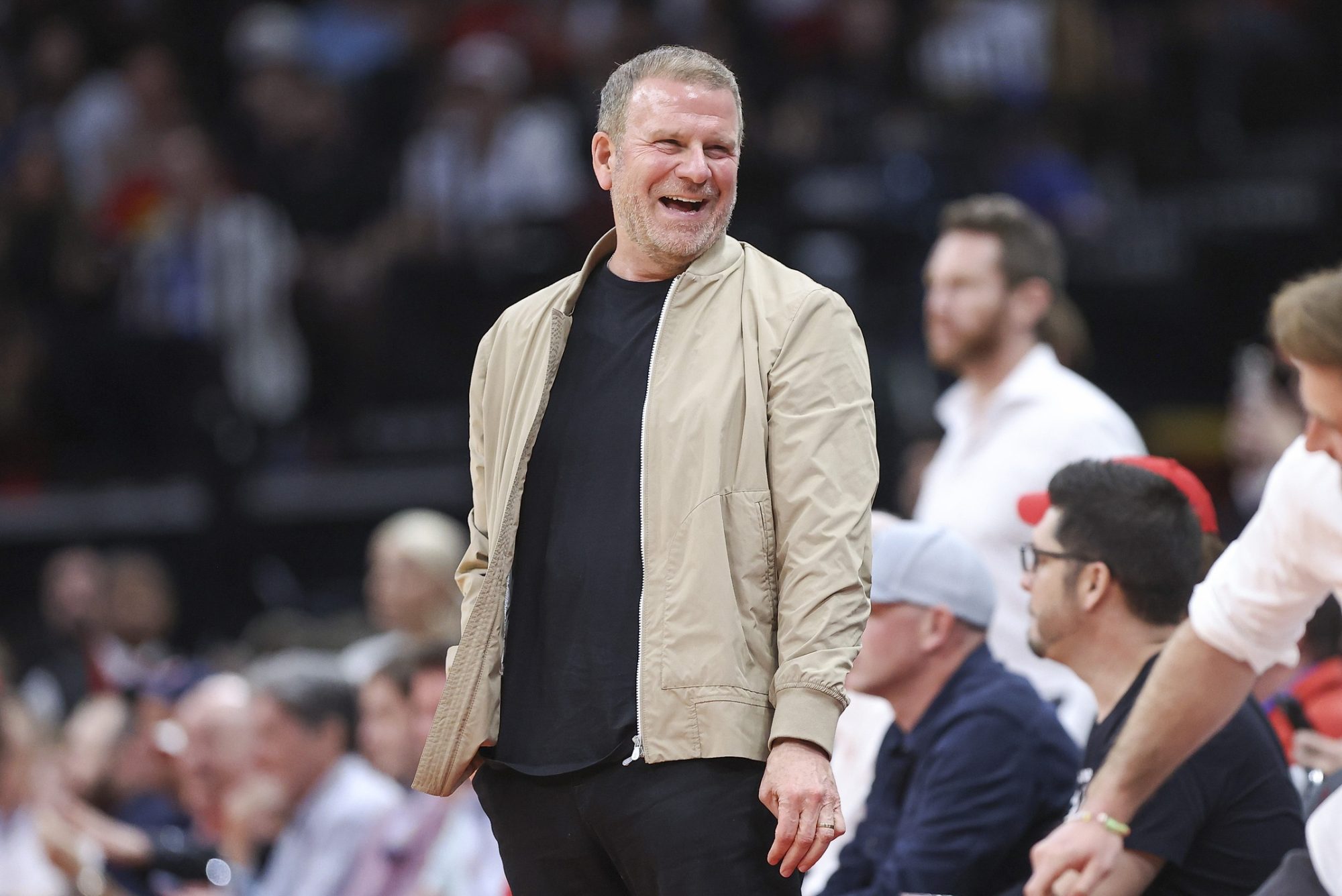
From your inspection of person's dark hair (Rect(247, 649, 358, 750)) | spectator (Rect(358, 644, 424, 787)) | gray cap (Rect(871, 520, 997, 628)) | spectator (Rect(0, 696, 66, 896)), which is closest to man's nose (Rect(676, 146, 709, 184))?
gray cap (Rect(871, 520, 997, 628))

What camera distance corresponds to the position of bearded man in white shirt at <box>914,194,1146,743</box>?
4559 millimetres

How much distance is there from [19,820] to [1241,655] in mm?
4423

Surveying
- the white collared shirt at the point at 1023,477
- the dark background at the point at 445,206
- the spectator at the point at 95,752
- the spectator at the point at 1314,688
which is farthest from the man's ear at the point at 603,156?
the dark background at the point at 445,206

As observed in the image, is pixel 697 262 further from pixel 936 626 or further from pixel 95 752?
pixel 95 752

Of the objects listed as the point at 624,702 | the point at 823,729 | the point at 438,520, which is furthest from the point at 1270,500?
the point at 438,520

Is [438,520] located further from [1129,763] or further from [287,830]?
[1129,763]

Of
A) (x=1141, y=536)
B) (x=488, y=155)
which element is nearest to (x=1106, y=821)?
(x=1141, y=536)

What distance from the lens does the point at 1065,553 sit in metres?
3.44

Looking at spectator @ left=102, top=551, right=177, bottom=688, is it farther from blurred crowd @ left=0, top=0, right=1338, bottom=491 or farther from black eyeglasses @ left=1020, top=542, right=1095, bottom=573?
black eyeglasses @ left=1020, top=542, right=1095, bottom=573

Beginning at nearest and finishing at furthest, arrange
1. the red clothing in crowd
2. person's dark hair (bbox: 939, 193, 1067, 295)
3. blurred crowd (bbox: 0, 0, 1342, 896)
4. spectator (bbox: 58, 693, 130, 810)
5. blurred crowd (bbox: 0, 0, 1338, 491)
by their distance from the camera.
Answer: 1. the red clothing in crowd
2. person's dark hair (bbox: 939, 193, 1067, 295)
3. spectator (bbox: 58, 693, 130, 810)
4. blurred crowd (bbox: 0, 0, 1342, 896)
5. blurred crowd (bbox: 0, 0, 1338, 491)

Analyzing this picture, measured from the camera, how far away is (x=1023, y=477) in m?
4.57

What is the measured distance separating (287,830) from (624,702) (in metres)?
2.94

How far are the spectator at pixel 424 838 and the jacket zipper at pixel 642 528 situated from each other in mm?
2037

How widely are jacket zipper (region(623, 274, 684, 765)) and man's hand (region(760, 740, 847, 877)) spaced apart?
0.19m
